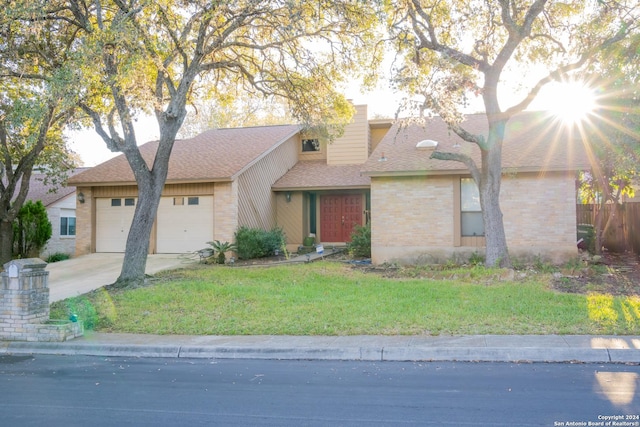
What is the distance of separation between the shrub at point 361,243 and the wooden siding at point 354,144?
5077mm

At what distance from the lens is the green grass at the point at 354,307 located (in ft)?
26.2

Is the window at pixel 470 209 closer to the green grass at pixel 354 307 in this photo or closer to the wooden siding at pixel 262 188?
the green grass at pixel 354 307

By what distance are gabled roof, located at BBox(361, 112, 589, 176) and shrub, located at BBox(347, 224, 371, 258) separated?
2306mm

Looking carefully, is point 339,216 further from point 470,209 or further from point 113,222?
point 113,222

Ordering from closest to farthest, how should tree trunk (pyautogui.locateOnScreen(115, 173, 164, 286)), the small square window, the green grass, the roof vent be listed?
the green grass < tree trunk (pyautogui.locateOnScreen(115, 173, 164, 286)) < the roof vent < the small square window

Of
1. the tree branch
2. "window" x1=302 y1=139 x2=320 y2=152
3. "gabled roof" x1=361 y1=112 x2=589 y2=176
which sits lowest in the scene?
the tree branch

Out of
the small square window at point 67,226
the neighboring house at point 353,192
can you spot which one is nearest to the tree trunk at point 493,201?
the neighboring house at point 353,192

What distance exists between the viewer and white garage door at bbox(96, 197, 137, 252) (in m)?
19.3

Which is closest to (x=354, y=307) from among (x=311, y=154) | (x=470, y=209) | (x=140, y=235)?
(x=140, y=235)

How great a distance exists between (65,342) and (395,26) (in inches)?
408


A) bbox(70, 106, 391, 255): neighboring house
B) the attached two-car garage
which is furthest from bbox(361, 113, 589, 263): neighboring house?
the attached two-car garage

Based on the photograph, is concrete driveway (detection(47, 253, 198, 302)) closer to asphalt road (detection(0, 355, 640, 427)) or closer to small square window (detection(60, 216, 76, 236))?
asphalt road (detection(0, 355, 640, 427))

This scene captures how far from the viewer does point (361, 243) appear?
55.9 feet

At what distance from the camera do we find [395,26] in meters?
12.9
